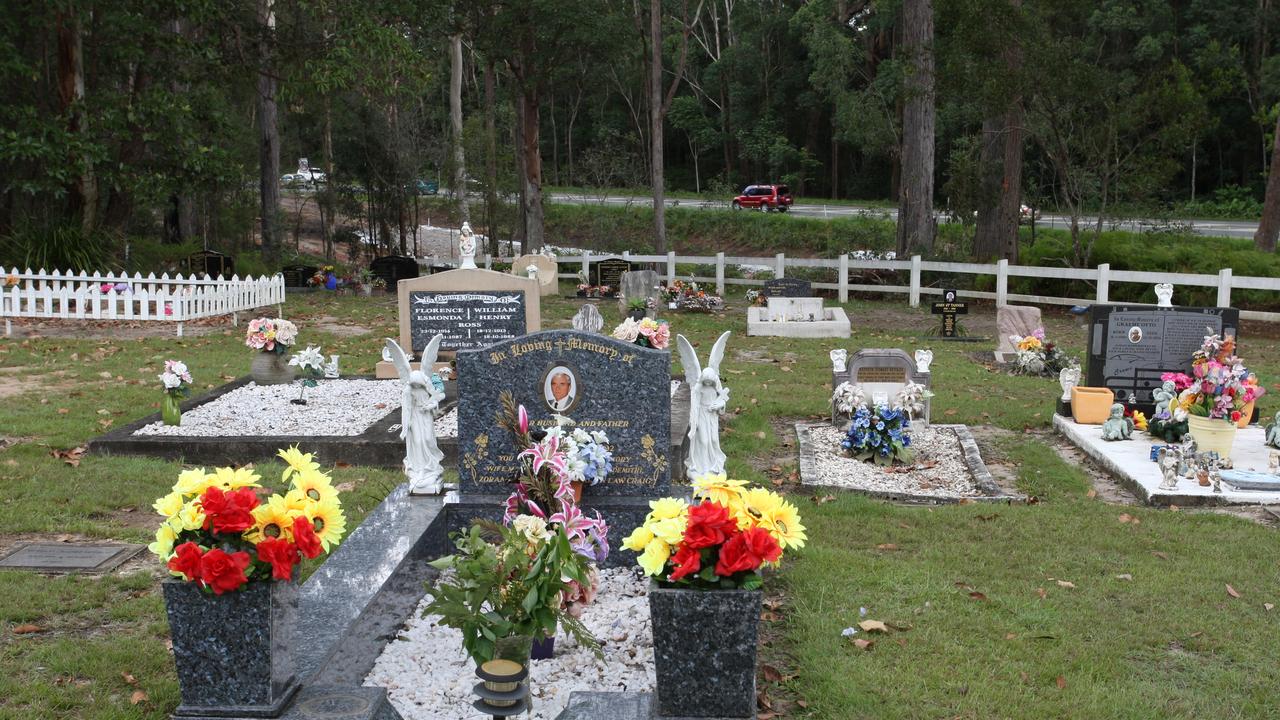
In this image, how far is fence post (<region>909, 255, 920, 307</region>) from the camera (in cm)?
2342

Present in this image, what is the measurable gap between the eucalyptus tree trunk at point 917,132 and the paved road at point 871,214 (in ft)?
16.6

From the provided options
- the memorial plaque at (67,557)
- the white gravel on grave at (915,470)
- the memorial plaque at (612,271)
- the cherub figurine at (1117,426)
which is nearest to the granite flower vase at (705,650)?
the memorial plaque at (67,557)

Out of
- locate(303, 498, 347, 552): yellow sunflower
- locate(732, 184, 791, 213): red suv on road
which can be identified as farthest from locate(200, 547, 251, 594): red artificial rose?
locate(732, 184, 791, 213): red suv on road

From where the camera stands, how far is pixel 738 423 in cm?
1203

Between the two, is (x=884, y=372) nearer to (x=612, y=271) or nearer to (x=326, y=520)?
(x=326, y=520)

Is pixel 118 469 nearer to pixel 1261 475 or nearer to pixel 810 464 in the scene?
pixel 810 464

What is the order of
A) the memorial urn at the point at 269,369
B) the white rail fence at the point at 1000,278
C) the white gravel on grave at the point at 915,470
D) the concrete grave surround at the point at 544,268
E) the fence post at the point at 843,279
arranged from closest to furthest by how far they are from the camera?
the white gravel on grave at the point at 915,470, the memorial urn at the point at 269,369, the white rail fence at the point at 1000,278, the fence post at the point at 843,279, the concrete grave surround at the point at 544,268

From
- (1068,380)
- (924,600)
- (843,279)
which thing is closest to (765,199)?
(843,279)

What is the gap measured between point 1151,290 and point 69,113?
20486 mm

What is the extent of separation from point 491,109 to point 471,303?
25.5 m

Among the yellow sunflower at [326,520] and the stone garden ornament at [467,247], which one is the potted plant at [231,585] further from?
the stone garden ornament at [467,247]

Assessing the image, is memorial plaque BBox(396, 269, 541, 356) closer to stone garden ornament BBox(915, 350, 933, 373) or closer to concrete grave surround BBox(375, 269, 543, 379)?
concrete grave surround BBox(375, 269, 543, 379)

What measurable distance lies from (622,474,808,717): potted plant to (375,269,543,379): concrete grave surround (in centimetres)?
897

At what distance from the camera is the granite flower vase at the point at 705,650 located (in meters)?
4.72
